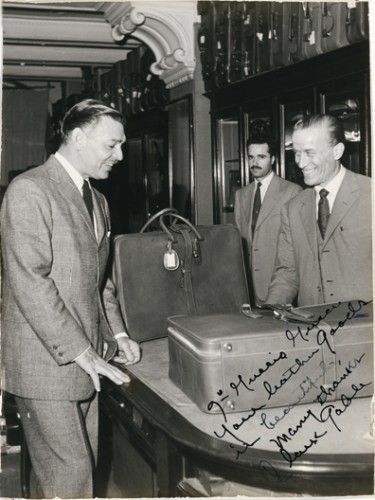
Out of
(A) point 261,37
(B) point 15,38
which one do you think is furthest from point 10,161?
(A) point 261,37

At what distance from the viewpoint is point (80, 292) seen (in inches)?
66.3

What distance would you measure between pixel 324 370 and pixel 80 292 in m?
0.73

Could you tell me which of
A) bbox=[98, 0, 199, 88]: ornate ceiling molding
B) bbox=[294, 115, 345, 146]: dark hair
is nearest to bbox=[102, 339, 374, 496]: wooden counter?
bbox=[294, 115, 345, 146]: dark hair

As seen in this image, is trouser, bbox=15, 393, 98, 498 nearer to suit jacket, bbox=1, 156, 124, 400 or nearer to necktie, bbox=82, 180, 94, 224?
suit jacket, bbox=1, 156, 124, 400

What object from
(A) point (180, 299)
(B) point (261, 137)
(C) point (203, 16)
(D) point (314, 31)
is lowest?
(A) point (180, 299)

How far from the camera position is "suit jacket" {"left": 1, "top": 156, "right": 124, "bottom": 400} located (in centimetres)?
156

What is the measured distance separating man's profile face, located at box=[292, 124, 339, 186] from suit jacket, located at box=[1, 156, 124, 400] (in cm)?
98

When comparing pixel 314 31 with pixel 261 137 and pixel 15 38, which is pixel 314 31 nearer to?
pixel 261 137

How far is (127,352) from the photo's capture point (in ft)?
6.23

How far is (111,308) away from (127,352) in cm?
18

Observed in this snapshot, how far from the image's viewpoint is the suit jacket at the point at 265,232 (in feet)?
14.0

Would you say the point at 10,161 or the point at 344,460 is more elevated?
the point at 10,161

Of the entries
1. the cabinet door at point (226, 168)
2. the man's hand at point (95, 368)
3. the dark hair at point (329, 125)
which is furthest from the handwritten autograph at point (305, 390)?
the cabinet door at point (226, 168)
